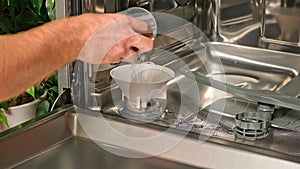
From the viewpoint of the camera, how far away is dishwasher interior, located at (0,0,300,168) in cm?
112

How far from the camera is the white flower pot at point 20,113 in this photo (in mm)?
1658

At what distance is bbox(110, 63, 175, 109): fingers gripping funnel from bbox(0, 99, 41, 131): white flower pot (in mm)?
493

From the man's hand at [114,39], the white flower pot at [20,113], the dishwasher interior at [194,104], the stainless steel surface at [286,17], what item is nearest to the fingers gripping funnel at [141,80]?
the dishwasher interior at [194,104]

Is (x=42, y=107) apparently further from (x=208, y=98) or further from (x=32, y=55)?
(x=32, y=55)

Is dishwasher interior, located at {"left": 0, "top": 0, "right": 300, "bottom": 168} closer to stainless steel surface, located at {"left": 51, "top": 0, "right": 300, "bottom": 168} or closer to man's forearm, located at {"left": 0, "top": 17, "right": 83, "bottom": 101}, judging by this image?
stainless steel surface, located at {"left": 51, "top": 0, "right": 300, "bottom": 168}

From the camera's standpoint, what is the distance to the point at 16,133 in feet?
3.69

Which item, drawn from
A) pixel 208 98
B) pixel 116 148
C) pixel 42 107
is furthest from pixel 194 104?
pixel 42 107

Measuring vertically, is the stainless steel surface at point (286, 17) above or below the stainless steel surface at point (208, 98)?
above

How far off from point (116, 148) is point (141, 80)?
5.5 inches

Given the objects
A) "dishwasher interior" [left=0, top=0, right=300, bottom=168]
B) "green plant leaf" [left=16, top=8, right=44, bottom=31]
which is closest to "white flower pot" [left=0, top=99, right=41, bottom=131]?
"green plant leaf" [left=16, top=8, right=44, bottom=31]

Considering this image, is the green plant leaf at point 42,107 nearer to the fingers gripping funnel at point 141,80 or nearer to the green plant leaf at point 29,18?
the green plant leaf at point 29,18

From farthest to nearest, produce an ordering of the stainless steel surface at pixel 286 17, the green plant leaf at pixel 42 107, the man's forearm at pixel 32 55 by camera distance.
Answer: the green plant leaf at pixel 42 107, the stainless steel surface at pixel 286 17, the man's forearm at pixel 32 55

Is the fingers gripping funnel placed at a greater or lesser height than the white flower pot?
greater

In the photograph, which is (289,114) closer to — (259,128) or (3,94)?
(259,128)
